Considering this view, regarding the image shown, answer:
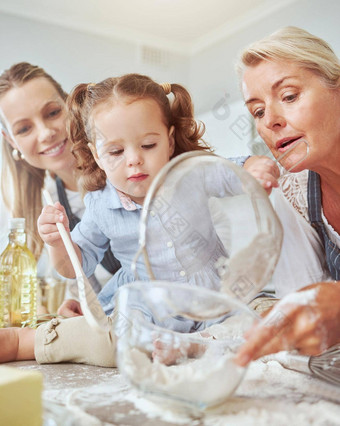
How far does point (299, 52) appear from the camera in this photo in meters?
0.76

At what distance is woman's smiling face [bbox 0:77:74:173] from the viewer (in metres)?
1.08

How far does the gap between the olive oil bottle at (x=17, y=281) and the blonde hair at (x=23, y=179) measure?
0.15ft

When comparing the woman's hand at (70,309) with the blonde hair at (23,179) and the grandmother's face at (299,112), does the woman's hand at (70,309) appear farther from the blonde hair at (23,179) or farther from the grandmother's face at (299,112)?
the grandmother's face at (299,112)

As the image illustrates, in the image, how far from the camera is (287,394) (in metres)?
0.54

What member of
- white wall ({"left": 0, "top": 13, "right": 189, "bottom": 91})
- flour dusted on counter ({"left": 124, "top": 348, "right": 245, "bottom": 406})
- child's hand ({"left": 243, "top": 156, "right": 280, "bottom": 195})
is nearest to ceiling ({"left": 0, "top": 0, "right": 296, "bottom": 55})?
white wall ({"left": 0, "top": 13, "right": 189, "bottom": 91})

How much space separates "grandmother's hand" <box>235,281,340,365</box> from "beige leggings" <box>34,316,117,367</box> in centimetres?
30

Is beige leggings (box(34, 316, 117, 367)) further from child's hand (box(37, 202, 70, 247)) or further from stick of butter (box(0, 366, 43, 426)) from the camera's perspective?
stick of butter (box(0, 366, 43, 426))

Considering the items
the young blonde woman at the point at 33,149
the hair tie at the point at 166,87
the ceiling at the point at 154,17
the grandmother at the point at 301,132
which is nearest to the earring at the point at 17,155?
the young blonde woman at the point at 33,149

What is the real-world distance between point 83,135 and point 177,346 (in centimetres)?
48

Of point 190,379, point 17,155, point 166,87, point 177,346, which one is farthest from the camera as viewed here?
point 17,155

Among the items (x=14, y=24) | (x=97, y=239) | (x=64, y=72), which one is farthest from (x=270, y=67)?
(x=14, y=24)

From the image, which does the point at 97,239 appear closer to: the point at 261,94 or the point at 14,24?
the point at 261,94

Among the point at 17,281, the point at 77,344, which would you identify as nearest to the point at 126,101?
the point at 77,344

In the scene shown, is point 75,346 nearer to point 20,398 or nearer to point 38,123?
point 20,398
